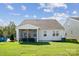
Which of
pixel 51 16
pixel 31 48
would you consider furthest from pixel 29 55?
pixel 51 16

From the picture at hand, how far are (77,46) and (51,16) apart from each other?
0.88 m

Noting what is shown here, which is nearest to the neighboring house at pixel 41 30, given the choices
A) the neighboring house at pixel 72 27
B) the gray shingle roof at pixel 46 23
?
the gray shingle roof at pixel 46 23

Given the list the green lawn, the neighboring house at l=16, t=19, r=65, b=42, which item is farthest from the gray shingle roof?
the green lawn

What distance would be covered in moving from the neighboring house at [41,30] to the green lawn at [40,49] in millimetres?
152

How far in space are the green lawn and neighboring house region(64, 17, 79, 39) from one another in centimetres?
19

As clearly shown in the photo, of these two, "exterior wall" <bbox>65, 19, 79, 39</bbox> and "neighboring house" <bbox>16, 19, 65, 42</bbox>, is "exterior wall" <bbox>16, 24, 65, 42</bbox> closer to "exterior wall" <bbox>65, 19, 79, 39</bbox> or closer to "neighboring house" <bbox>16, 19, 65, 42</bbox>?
"neighboring house" <bbox>16, 19, 65, 42</bbox>

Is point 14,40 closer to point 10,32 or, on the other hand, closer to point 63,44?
point 10,32

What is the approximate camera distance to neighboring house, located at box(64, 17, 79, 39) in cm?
1327

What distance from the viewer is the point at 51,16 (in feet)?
43.7

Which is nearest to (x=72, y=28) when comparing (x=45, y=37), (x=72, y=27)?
(x=72, y=27)

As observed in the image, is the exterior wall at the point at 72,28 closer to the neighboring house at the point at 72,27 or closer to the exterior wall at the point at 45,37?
the neighboring house at the point at 72,27

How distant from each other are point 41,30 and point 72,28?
709 mm

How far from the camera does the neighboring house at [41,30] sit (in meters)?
13.3

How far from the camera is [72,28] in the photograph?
13.4 metres
